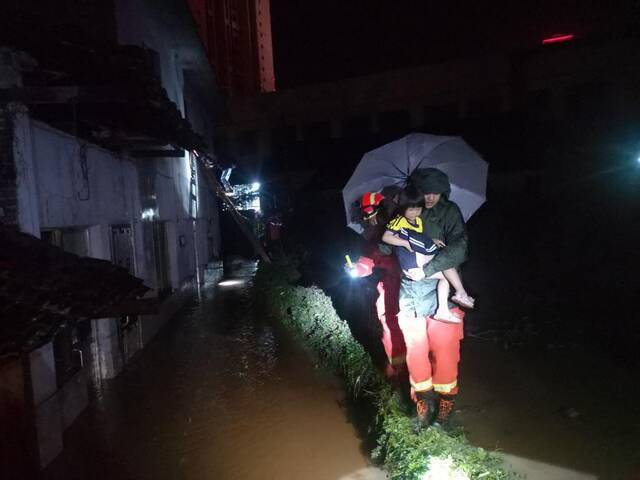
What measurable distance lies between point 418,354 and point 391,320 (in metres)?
1.00

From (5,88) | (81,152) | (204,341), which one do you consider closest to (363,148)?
(204,341)

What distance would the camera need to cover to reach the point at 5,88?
4039 mm

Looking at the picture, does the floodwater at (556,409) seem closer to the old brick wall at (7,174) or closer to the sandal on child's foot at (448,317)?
the sandal on child's foot at (448,317)

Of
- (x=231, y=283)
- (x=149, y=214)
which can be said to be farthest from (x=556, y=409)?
(x=231, y=283)

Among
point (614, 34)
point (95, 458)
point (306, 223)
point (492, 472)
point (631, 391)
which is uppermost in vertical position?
point (614, 34)

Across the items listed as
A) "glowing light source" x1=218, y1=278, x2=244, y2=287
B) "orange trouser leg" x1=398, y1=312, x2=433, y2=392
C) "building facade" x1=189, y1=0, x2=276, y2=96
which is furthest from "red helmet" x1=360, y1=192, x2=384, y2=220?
"building facade" x1=189, y1=0, x2=276, y2=96

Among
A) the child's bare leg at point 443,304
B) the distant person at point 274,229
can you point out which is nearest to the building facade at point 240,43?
the distant person at point 274,229

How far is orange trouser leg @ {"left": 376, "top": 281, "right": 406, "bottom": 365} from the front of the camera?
4859 mm

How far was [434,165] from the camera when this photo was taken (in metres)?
4.42

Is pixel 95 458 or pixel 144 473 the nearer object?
pixel 144 473

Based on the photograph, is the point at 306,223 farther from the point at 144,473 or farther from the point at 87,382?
the point at 144,473

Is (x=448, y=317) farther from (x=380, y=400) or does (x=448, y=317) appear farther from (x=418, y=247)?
(x=380, y=400)

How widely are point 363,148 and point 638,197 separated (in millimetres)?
9262

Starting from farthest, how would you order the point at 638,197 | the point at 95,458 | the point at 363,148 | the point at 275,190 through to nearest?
the point at 275,190
the point at 363,148
the point at 638,197
the point at 95,458
